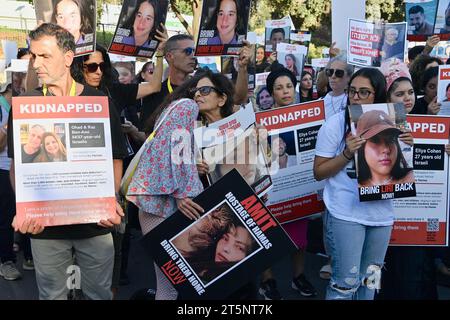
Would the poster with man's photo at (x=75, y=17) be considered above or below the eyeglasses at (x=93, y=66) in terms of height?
above

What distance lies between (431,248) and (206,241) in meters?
1.78

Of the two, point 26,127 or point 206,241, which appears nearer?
point 26,127

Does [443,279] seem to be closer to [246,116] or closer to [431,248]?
[431,248]

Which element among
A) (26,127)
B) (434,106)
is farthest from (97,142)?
(434,106)

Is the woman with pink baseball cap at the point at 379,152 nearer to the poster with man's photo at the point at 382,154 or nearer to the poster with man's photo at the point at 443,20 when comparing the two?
the poster with man's photo at the point at 382,154

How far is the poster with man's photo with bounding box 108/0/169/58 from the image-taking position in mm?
5629

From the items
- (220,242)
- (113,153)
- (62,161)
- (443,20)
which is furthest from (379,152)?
(443,20)

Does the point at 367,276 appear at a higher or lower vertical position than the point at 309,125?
lower

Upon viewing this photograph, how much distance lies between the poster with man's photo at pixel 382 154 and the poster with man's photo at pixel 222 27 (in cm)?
221

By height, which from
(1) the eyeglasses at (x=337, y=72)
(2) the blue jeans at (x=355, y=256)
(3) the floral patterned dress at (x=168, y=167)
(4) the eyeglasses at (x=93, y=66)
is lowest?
(2) the blue jeans at (x=355, y=256)

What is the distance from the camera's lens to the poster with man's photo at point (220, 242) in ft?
12.0

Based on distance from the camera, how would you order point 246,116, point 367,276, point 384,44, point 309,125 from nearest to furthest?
point 367,276, point 246,116, point 309,125, point 384,44

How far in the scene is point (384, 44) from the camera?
6.68 meters

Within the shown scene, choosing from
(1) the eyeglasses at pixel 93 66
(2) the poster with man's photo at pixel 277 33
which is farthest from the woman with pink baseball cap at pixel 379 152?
(2) the poster with man's photo at pixel 277 33
